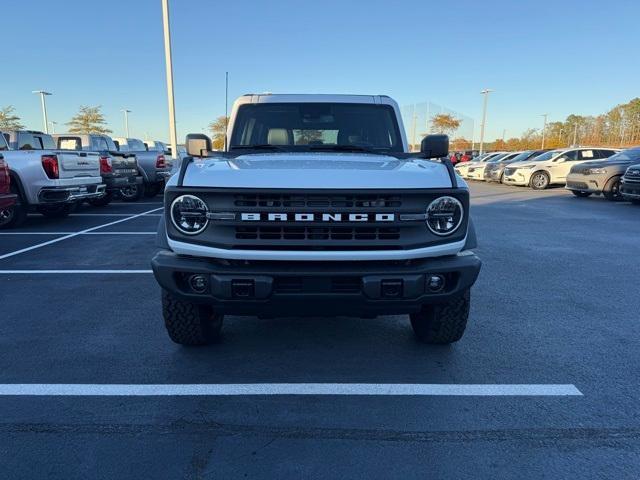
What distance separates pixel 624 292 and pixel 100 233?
8.36 metres

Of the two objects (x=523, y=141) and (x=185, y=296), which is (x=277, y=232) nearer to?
(x=185, y=296)

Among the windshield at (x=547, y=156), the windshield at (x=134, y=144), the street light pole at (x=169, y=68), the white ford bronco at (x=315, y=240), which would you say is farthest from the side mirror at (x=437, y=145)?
the windshield at (x=547, y=156)

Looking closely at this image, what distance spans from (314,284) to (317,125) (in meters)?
2.09

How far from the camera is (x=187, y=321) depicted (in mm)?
3469

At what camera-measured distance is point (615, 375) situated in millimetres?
3287

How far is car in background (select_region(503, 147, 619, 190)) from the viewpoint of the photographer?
1992 centimetres

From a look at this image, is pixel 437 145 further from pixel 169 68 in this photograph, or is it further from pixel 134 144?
pixel 134 144

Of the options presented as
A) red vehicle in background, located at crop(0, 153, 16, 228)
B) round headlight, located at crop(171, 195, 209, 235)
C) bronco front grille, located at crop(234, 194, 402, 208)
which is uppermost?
bronco front grille, located at crop(234, 194, 402, 208)

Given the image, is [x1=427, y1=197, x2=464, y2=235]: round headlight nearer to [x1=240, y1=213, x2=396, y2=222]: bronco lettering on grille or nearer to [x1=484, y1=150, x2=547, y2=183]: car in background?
[x1=240, y1=213, x2=396, y2=222]: bronco lettering on grille

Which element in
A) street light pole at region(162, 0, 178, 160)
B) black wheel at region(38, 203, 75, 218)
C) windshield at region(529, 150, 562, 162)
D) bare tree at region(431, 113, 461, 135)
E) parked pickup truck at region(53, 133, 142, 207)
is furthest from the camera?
bare tree at region(431, 113, 461, 135)

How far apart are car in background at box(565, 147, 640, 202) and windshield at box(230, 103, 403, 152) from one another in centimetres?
1316

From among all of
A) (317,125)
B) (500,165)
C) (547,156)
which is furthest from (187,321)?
(500,165)

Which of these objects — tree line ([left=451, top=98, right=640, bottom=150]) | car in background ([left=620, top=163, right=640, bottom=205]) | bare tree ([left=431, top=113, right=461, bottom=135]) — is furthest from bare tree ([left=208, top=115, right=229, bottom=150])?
tree line ([left=451, top=98, right=640, bottom=150])

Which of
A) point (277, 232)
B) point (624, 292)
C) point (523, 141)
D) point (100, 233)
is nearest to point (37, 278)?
point (100, 233)
